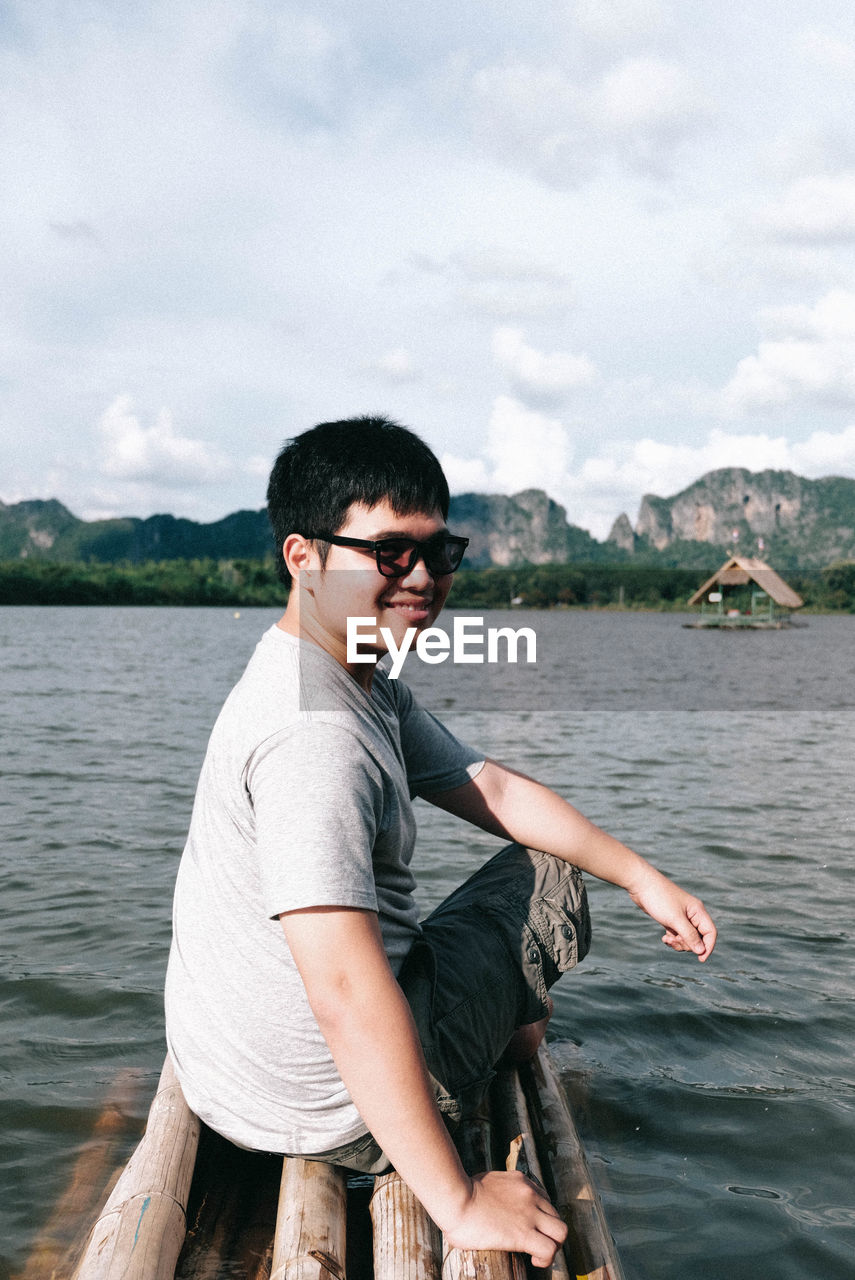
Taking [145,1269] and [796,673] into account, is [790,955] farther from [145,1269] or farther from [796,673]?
[796,673]

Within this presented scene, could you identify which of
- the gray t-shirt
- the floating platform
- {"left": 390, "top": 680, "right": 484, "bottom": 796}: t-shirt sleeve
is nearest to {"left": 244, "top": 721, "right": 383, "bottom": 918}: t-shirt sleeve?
the gray t-shirt

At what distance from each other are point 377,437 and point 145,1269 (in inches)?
59.8

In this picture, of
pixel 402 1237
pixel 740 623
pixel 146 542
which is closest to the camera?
pixel 402 1237

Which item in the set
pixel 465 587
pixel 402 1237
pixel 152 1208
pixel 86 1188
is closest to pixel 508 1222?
pixel 402 1237

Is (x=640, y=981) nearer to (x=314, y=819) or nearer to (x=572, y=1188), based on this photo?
(x=572, y=1188)

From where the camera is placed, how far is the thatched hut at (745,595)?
4609 cm

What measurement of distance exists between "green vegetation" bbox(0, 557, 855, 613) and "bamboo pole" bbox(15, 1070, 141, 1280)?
269 ft

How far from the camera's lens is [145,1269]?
5.70 ft

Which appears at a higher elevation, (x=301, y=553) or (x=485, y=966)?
(x=301, y=553)

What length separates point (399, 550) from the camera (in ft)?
6.50

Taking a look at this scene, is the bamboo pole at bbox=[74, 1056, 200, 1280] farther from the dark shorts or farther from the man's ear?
the man's ear

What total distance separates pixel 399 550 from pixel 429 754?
726 millimetres

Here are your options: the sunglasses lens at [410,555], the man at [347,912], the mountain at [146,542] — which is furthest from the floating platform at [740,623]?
the mountain at [146,542]

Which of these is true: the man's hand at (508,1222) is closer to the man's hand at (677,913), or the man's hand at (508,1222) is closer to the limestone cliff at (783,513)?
the man's hand at (677,913)
